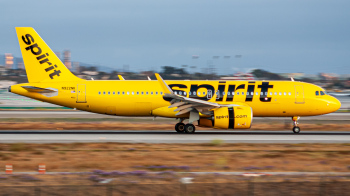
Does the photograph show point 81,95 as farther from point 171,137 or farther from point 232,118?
point 232,118

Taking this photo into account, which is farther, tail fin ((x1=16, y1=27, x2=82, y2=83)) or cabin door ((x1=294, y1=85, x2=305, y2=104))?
tail fin ((x1=16, y1=27, x2=82, y2=83))

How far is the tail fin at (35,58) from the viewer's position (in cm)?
3216

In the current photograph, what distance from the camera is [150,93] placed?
31.5 metres

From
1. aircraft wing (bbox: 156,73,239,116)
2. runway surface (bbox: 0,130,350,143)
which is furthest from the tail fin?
aircraft wing (bbox: 156,73,239,116)

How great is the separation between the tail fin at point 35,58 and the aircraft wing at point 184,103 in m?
8.21

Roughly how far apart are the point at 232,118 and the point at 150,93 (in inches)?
251

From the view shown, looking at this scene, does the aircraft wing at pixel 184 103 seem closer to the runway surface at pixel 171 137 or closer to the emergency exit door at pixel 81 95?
the runway surface at pixel 171 137

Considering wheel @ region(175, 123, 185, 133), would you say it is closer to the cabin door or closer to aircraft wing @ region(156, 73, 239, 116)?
aircraft wing @ region(156, 73, 239, 116)

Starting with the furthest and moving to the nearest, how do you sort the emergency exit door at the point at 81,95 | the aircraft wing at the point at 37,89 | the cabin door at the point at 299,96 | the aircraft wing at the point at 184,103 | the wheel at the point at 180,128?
the emergency exit door at the point at 81,95
the cabin door at the point at 299,96
the aircraft wing at the point at 37,89
the wheel at the point at 180,128
the aircraft wing at the point at 184,103

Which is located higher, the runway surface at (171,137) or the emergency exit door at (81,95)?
the emergency exit door at (81,95)

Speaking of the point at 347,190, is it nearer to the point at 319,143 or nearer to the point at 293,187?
the point at 293,187

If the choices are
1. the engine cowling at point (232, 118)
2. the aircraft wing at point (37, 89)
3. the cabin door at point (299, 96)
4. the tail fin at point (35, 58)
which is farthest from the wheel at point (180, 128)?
the aircraft wing at point (37, 89)

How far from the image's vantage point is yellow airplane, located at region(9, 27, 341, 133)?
3122 cm

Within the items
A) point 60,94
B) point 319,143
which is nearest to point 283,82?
point 319,143
